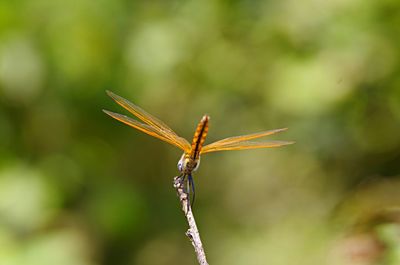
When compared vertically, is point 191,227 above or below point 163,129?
below

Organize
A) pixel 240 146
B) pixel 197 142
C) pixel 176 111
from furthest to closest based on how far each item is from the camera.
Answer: pixel 176 111
pixel 240 146
pixel 197 142

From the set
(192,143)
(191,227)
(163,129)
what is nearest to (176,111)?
(163,129)

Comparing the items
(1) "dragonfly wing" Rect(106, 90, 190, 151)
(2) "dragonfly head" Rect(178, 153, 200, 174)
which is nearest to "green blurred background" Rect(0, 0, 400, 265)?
(1) "dragonfly wing" Rect(106, 90, 190, 151)

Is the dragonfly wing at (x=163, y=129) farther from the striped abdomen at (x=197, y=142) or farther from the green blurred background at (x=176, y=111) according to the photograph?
the green blurred background at (x=176, y=111)

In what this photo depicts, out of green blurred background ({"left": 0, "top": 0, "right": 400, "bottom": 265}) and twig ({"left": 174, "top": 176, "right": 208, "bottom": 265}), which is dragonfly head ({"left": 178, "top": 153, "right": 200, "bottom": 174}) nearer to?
twig ({"left": 174, "top": 176, "right": 208, "bottom": 265})

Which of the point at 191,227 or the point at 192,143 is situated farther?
the point at 192,143

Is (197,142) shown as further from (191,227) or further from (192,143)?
(191,227)

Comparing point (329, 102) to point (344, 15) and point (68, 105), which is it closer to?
point (344, 15)

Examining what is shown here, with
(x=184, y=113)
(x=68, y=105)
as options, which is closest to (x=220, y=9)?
(x=184, y=113)
